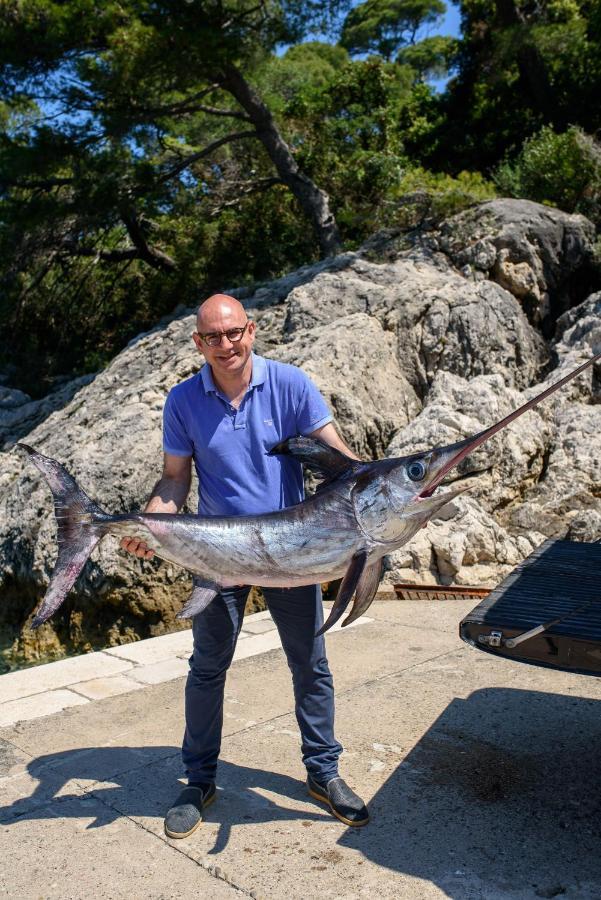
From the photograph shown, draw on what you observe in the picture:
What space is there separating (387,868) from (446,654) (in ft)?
7.18

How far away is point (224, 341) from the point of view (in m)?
2.91

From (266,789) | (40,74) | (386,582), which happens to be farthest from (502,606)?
(40,74)

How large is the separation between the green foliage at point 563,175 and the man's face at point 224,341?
9.13 meters

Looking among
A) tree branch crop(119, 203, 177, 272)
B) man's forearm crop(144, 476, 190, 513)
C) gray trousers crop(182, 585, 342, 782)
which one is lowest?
gray trousers crop(182, 585, 342, 782)

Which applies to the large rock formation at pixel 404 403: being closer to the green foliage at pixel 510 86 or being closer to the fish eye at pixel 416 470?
the fish eye at pixel 416 470

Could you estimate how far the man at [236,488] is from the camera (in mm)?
2965

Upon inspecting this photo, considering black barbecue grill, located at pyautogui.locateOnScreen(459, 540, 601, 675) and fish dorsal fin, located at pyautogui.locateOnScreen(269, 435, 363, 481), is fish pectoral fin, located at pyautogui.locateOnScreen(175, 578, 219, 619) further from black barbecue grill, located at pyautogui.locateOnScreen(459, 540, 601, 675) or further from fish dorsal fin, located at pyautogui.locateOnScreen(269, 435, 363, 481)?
black barbecue grill, located at pyautogui.locateOnScreen(459, 540, 601, 675)

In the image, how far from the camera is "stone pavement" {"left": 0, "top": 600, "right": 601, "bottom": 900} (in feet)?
8.67

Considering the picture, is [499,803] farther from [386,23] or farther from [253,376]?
[386,23]

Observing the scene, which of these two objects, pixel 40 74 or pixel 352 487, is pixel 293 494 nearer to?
pixel 352 487

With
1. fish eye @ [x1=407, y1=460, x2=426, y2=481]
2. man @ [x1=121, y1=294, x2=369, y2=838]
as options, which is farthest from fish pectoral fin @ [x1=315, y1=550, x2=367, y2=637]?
man @ [x1=121, y1=294, x2=369, y2=838]

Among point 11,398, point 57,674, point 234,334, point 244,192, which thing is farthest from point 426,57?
point 234,334

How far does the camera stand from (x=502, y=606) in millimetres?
2988

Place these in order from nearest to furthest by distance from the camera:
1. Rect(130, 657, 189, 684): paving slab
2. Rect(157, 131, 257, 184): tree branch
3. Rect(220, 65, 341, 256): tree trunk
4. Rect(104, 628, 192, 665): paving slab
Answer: Rect(130, 657, 189, 684): paving slab → Rect(104, 628, 192, 665): paving slab → Rect(157, 131, 257, 184): tree branch → Rect(220, 65, 341, 256): tree trunk
